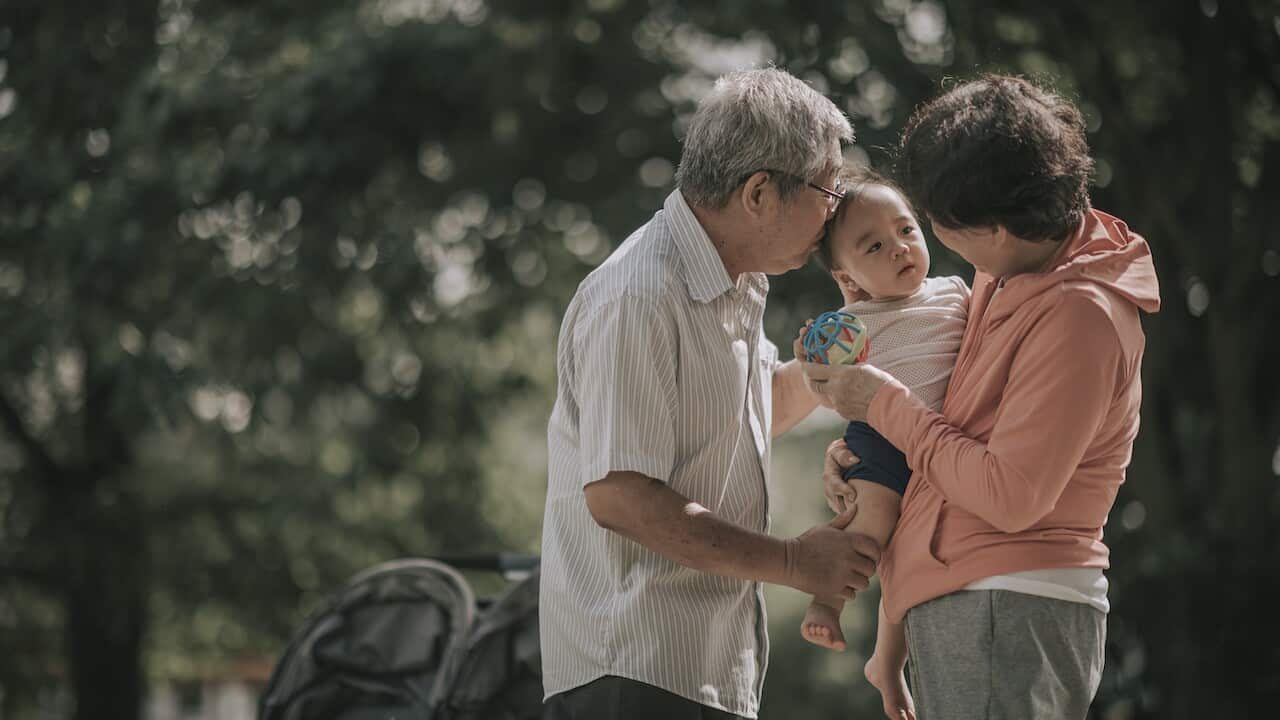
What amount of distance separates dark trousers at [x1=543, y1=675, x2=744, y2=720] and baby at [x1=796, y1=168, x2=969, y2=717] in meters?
0.26

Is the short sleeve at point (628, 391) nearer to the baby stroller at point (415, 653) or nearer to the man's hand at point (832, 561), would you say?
the man's hand at point (832, 561)

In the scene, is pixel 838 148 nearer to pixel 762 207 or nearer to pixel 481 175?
pixel 762 207

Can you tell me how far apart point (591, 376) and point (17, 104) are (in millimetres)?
6316

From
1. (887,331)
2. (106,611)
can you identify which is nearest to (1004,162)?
(887,331)

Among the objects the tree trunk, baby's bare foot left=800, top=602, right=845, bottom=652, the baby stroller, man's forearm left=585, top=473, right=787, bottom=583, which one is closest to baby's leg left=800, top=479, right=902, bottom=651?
baby's bare foot left=800, top=602, right=845, bottom=652

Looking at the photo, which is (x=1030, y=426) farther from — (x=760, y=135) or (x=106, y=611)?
Result: (x=106, y=611)

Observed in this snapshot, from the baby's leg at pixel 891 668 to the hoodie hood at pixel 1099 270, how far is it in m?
0.61

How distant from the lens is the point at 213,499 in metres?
10.3

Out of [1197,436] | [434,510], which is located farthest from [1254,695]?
[434,510]

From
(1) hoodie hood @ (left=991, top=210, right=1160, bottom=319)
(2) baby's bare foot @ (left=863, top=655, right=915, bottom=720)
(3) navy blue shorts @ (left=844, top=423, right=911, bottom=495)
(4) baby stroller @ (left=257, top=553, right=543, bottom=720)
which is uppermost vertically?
(1) hoodie hood @ (left=991, top=210, right=1160, bottom=319)

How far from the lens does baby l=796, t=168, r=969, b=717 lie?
216cm

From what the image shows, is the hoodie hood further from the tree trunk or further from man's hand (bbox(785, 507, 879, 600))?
the tree trunk

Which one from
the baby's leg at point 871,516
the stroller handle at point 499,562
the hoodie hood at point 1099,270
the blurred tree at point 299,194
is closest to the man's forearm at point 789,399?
the baby's leg at point 871,516

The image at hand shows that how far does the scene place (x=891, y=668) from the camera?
2297 mm
